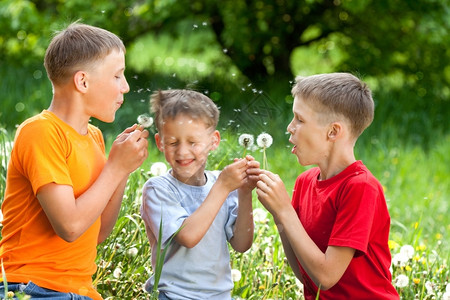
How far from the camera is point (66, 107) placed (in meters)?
2.43

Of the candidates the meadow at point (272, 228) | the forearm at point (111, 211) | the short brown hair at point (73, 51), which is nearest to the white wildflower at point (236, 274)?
the meadow at point (272, 228)

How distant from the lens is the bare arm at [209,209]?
7.93ft

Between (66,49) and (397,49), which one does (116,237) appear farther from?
(397,49)

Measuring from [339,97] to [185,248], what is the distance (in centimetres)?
75

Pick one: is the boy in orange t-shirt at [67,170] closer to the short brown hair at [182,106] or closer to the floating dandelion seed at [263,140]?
the short brown hair at [182,106]

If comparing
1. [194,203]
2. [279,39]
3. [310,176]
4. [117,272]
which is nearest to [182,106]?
[194,203]

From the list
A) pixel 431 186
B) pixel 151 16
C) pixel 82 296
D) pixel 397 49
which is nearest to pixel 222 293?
pixel 82 296

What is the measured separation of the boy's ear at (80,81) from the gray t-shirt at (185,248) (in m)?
0.41

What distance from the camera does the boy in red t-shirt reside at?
2438 millimetres

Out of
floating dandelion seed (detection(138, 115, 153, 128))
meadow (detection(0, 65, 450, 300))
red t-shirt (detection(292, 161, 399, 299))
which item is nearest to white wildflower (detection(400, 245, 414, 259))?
meadow (detection(0, 65, 450, 300))

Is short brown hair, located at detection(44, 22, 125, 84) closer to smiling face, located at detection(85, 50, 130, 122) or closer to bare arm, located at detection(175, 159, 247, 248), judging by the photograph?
smiling face, located at detection(85, 50, 130, 122)

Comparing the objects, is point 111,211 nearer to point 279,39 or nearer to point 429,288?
point 429,288

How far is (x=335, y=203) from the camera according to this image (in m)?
2.52

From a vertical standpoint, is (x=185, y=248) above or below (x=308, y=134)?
below
